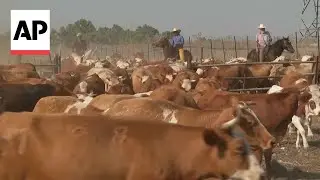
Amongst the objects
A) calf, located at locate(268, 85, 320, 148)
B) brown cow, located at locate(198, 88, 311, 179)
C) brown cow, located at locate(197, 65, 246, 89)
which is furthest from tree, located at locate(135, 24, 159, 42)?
brown cow, located at locate(198, 88, 311, 179)

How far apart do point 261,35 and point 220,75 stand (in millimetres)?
4621

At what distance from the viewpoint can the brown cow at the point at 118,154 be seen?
4547 mm

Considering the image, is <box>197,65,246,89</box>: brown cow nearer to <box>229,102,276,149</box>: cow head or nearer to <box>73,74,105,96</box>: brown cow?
<box>73,74,105,96</box>: brown cow

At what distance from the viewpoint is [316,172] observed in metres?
10.0

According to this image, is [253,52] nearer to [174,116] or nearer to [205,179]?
[174,116]

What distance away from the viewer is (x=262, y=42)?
2159cm

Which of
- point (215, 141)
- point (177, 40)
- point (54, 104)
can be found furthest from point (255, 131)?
point (177, 40)

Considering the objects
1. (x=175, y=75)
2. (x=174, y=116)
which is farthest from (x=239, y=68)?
(x=174, y=116)

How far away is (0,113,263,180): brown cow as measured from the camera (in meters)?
4.55

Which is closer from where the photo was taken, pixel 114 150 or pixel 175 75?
pixel 114 150

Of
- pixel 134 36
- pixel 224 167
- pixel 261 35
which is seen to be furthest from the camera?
pixel 134 36

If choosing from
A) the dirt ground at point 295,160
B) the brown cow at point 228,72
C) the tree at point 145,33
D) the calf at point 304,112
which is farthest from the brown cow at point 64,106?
the tree at point 145,33

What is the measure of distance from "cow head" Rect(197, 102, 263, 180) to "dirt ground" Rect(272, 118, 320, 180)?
481 centimetres

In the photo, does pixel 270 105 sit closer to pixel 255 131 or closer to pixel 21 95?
pixel 255 131
